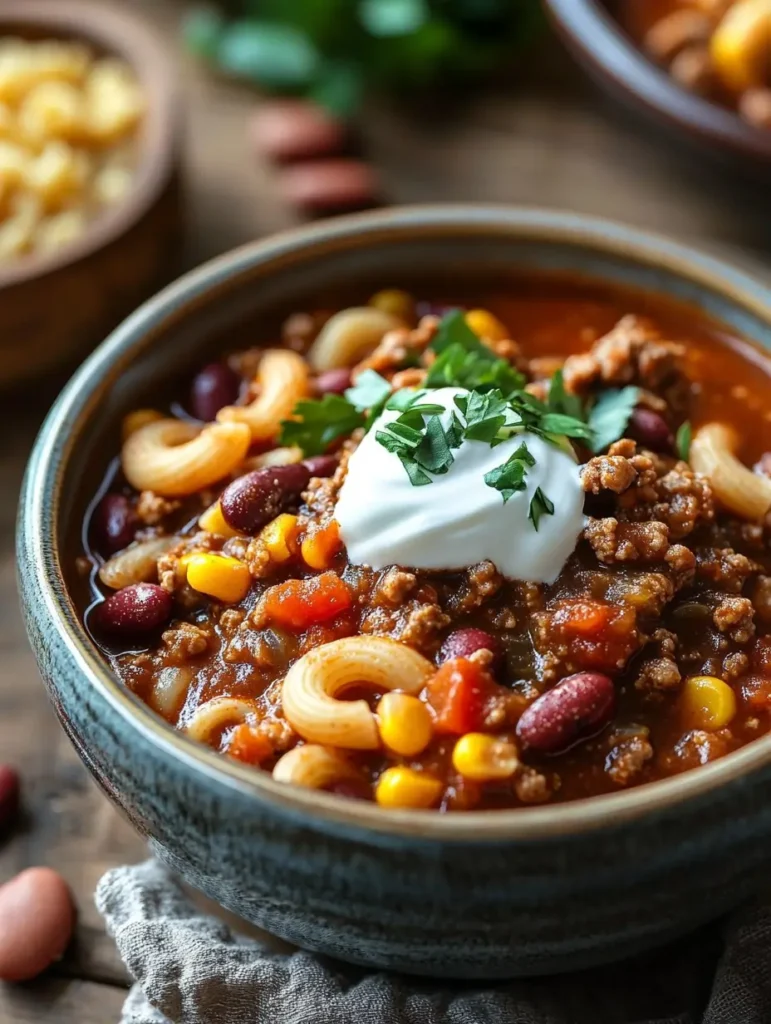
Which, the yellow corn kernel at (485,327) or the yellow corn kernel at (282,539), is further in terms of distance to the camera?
the yellow corn kernel at (485,327)

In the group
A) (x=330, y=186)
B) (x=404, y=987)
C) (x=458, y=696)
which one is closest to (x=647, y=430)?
(x=458, y=696)

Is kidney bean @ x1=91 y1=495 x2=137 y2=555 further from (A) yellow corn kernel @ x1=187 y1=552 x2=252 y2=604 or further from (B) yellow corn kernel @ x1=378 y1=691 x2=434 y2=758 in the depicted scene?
(B) yellow corn kernel @ x1=378 y1=691 x2=434 y2=758

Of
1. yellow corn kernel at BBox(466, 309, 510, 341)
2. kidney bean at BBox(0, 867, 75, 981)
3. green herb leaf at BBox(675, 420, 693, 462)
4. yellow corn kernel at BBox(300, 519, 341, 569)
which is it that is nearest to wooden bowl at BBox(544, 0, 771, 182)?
yellow corn kernel at BBox(466, 309, 510, 341)

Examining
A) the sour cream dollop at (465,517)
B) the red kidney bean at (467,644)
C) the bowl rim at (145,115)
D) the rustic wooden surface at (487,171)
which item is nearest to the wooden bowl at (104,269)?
the bowl rim at (145,115)

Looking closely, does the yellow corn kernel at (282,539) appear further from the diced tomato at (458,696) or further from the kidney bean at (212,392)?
the kidney bean at (212,392)

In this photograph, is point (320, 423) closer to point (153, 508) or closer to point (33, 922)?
point (153, 508)

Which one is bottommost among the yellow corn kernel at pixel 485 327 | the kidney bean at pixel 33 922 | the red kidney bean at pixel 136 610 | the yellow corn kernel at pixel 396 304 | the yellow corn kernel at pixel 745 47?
the kidney bean at pixel 33 922

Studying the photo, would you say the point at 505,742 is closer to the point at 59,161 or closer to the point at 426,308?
the point at 426,308
